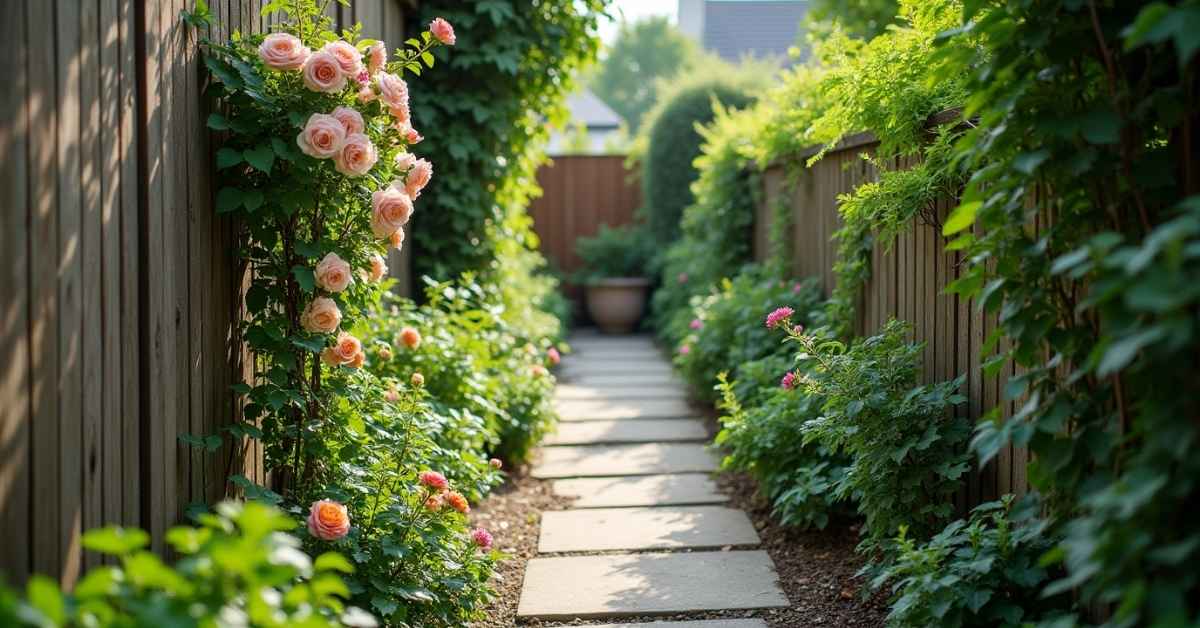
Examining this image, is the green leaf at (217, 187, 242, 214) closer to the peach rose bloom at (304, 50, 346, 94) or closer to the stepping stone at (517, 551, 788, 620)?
the peach rose bloom at (304, 50, 346, 94)

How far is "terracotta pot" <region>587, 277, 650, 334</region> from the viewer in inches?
412

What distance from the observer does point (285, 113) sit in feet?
9.50

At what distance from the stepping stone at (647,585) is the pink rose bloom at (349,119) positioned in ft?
5.04

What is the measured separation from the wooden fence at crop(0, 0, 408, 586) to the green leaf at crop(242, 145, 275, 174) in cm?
14

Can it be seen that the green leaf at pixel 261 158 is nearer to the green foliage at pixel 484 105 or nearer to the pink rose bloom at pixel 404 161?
the pink rose bloom at pixel 404 161

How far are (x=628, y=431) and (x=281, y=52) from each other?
11.8 feet

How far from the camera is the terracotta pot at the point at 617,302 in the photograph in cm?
1045

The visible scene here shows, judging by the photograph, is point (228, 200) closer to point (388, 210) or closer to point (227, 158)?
point (227, 158)

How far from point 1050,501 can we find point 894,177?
1265mm

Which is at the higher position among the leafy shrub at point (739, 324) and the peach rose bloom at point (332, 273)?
the peach rose bloom at point (332, 273)

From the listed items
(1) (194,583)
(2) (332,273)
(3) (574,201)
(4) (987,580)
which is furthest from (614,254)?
(1) (194,583)

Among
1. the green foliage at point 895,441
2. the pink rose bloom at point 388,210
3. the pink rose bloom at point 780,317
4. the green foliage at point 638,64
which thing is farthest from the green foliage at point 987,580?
the green foliage at point 638,64

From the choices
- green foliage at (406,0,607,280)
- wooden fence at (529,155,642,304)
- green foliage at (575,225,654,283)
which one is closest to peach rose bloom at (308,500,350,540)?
green foliage at (406,0,607,280)

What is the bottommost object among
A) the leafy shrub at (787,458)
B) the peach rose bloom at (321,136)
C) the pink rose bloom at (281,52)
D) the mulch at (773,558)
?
the mulch at (773,558)
